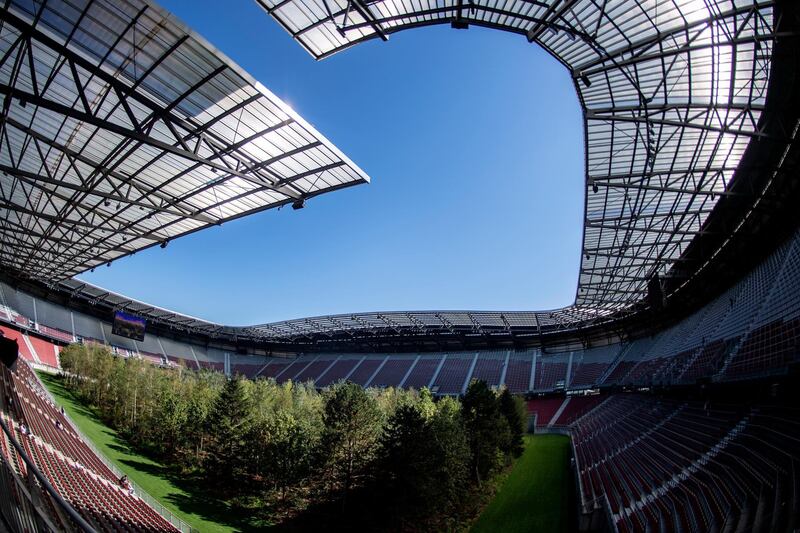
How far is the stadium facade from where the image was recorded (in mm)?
12789

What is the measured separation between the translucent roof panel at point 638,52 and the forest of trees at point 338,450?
14733mm

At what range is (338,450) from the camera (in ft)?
79.1

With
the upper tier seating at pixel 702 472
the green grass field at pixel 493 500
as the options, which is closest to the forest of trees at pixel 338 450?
the green grass field at pixel 493 500

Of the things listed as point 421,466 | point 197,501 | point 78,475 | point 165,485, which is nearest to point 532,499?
point 421,466

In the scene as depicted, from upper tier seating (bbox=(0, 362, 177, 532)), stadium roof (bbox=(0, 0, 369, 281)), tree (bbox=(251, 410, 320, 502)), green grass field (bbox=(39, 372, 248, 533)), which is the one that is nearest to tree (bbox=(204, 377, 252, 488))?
tree (bbox=(251, 410, 320, 502))

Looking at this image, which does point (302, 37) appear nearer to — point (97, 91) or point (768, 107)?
point (97, 91)

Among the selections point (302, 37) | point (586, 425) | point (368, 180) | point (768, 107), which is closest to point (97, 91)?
point (302, 37)

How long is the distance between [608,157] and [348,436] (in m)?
20.0

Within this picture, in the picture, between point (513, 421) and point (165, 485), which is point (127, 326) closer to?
point (165, 485)

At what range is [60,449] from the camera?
18.9 metres

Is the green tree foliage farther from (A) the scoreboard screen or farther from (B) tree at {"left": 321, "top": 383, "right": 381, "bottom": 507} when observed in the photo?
(A) the scoreboard screen

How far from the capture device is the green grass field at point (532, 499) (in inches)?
774

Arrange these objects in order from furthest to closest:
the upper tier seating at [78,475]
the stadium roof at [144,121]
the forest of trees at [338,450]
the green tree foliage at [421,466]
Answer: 1. the forest of trees at [338,450]
2. the green tree foliage at [421,466]
3. the upper tier seating at [78,475]
4. the stadium roof at [144,121]

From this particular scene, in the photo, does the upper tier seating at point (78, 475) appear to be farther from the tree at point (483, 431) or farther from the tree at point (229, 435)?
the tree at point (483, 431)
